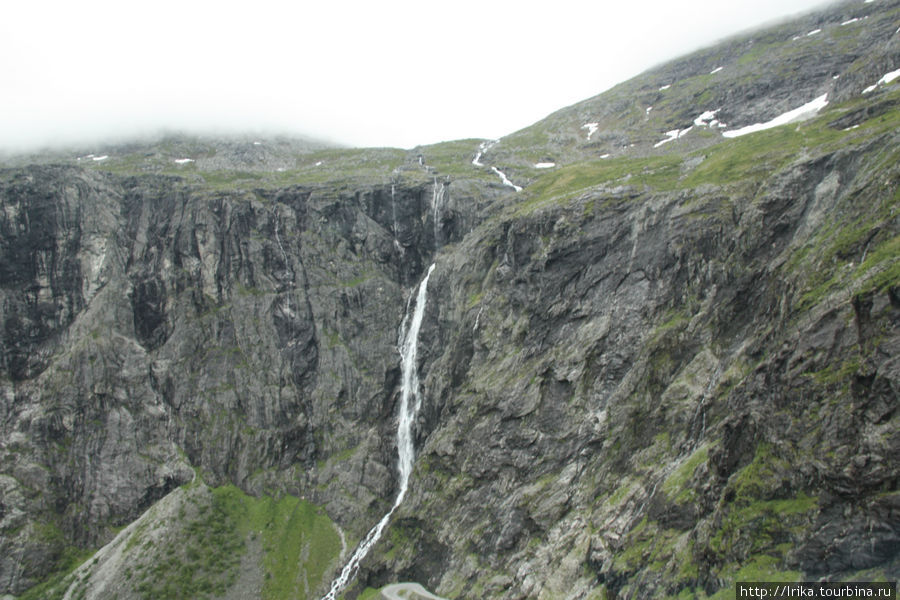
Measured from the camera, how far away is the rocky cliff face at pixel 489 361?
1088 inches

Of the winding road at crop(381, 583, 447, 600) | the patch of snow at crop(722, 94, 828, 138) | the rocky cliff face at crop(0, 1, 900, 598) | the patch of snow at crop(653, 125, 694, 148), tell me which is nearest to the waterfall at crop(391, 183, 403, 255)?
the rocky cliff face at crop(0, 1, 900, 598)

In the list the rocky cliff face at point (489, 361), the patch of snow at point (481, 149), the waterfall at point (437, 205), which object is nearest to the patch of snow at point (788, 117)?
the rocky cliff face at point (489, 361)

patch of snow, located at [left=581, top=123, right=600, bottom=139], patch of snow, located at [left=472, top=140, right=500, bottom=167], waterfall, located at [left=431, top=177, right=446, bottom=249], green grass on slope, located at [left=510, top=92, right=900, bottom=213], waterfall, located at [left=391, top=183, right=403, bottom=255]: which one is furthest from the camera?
patch of snow, located at [left=581, top=123, right=600, bottom=139]

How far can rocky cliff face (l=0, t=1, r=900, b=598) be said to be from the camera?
90.6 feet

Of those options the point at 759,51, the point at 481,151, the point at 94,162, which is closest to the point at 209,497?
the point at 94,162

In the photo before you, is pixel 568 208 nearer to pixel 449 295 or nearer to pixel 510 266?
pixel 510 266

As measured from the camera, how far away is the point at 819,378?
26.6 m

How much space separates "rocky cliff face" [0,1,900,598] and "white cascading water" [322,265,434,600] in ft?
7.63

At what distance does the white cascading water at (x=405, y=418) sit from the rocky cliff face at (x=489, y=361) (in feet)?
7.63

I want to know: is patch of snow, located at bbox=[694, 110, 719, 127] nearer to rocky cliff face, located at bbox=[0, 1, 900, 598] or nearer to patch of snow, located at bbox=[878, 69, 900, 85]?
rocky cliff face, located at bbox=[0, 1, 900, 598]

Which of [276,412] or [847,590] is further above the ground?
[847,590]

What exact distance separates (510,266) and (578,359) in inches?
828

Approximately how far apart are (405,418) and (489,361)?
22360 mm

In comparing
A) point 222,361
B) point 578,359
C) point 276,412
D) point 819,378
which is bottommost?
point 276,412
